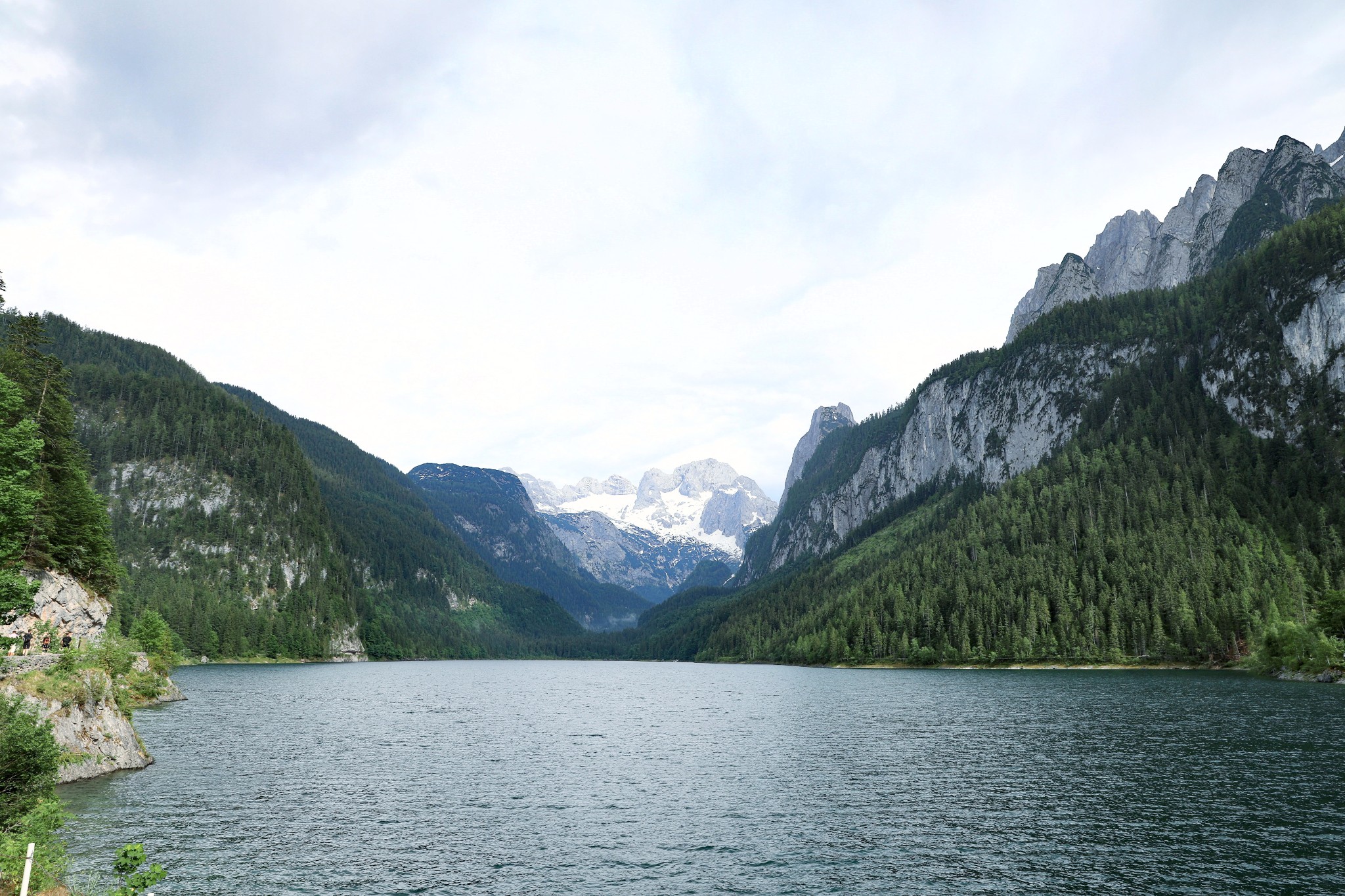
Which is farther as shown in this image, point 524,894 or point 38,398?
point 38,398

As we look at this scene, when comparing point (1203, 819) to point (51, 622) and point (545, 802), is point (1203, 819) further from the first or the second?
point (51, 622)

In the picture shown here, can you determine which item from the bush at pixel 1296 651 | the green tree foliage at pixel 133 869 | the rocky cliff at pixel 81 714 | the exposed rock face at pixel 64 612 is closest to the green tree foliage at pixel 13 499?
the rocky cliff at pixel 81 714

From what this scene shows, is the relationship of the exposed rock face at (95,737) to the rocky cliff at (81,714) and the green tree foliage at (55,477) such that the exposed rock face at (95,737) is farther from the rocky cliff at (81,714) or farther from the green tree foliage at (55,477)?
the green tree foliage at (55,477)

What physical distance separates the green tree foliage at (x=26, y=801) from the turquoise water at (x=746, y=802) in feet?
21.5

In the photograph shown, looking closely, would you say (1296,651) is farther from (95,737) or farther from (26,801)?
(95,737)

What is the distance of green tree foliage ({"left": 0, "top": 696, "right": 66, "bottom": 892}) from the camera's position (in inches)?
1021

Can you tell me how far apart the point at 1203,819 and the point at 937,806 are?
50.0 ft

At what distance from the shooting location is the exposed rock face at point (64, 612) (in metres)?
84.2

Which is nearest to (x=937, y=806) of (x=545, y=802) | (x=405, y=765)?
(x=545, y=802)

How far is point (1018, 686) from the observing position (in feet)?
445

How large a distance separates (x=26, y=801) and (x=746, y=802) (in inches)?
1573

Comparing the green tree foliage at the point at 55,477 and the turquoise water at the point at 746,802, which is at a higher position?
the green tree foliage at the point at 55,477

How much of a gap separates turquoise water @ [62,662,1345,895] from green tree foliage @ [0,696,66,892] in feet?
21.5

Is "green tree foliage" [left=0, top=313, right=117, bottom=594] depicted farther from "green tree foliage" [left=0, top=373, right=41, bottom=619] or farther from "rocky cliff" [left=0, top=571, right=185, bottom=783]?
"green tree foliage" [left=0, top=373, right=41, bottom=619]
